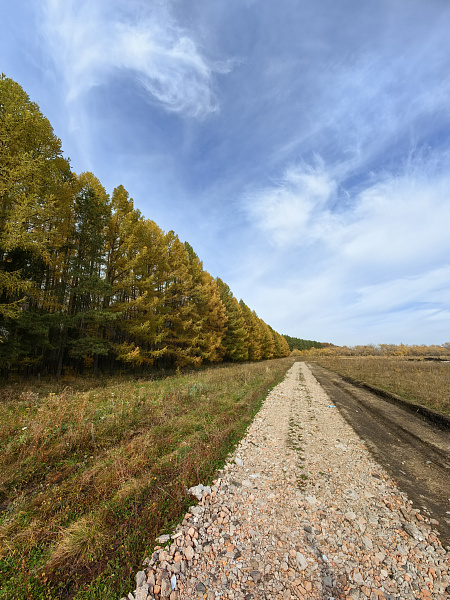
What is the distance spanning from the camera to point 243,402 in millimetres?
10289

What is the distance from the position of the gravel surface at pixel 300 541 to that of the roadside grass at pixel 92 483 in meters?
0.47

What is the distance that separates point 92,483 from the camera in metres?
4.39

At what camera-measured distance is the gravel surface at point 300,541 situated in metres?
2.72

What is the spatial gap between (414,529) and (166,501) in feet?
13.8

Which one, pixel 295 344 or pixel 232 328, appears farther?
pixel 295 344

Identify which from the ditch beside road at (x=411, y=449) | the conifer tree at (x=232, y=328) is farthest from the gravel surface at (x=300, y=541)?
the conifer tree at (x=232, y=328)

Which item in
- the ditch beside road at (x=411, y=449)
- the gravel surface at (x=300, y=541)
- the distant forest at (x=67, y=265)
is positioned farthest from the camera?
the distant forest at (x=67, y=265)

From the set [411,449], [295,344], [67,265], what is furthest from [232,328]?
[295,344]

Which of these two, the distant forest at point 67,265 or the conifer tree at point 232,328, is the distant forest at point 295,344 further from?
the distant forest at point 67,265

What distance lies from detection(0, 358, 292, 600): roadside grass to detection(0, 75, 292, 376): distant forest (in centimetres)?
454

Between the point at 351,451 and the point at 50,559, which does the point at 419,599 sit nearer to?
the point at 351,451

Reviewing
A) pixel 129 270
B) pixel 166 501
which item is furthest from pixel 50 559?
pixel 129 270

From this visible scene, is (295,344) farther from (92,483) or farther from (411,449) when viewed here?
(92,483)

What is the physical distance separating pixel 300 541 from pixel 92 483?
3895 mm
